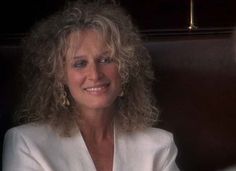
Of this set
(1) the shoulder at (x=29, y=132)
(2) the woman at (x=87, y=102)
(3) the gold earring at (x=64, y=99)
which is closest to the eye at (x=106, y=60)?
(2) the woman at (x=87, y=102)

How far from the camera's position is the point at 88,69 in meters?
1.88

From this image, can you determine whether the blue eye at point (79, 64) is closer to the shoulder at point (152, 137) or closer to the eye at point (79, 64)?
the eye at point (79, 64)

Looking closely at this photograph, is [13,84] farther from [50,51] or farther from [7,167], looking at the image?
[7,167]

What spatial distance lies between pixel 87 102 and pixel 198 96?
0.56 m

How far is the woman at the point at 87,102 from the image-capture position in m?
1.88

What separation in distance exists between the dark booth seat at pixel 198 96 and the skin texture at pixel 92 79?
1.13 feet

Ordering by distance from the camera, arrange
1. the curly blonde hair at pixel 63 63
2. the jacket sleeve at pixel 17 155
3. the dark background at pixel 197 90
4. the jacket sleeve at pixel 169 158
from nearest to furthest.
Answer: the jacket sleeve at pixel 17 155 < the curly blonde hair at pixel 63 63 < the jacket sleeve at pixel 169 158 < the dark background at pixel 197 90

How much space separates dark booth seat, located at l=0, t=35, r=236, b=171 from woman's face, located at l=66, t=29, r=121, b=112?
38cm

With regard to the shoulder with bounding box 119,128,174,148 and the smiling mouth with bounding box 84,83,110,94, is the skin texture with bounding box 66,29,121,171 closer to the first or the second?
the smiling mouth with bounding box 84,83,110,94

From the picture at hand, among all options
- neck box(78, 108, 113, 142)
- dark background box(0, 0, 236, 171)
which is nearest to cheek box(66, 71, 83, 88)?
neck box(78, 108, 113, 142)

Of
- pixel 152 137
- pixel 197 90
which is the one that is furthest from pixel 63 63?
pixel 197 90

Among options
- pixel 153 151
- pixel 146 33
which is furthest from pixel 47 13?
pixel 153 151

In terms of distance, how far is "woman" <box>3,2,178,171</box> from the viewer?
1885 mm

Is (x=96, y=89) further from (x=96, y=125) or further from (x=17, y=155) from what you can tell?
(x=17, y=155)
